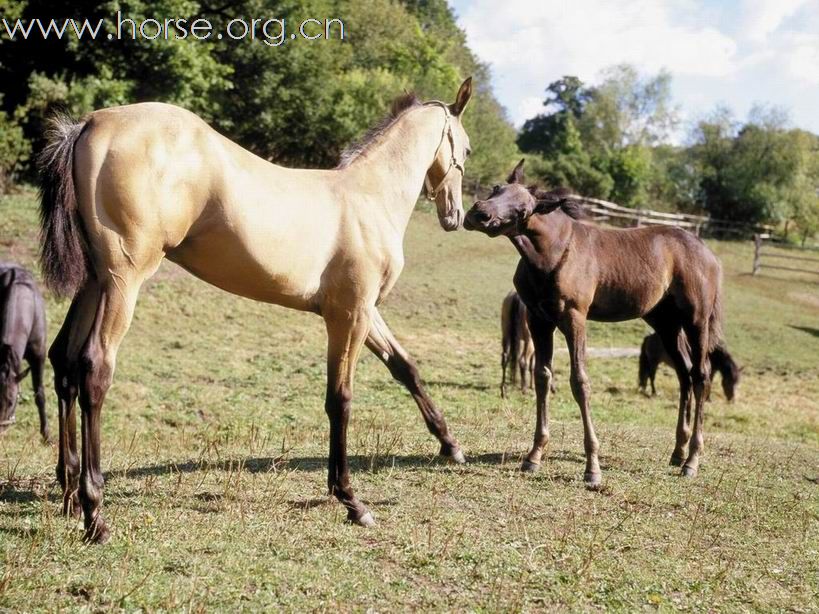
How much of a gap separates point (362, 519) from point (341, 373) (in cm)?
89

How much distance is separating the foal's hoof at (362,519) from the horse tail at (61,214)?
6.71 feet

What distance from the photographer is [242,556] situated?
4.12m

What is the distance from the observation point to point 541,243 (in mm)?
6535

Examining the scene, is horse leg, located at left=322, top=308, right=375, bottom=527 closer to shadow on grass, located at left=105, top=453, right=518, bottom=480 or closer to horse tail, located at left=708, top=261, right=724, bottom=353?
shadow on grass, located at left=105, top=453, right=518, bottom=480

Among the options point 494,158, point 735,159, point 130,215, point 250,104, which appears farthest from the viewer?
point 735,159

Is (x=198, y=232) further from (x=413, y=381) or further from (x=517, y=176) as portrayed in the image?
(x=517, y=176)

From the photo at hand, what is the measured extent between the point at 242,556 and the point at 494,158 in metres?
41.1

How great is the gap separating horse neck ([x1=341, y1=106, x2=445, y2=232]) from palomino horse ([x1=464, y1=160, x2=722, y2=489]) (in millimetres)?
731

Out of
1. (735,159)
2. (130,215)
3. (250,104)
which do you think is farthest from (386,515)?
(735,159)

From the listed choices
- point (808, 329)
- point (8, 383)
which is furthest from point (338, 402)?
point (808, 329)

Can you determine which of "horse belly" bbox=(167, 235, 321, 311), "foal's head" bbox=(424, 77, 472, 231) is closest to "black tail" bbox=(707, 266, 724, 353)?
"foal's head" bbox=(424, 77, 472, 231)

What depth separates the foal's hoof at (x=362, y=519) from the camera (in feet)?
15.8

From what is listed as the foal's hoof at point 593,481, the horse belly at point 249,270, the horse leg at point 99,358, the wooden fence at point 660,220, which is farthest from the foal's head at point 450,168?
the wooden fence at point 660,220

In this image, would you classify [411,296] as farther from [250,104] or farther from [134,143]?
[134,143]
